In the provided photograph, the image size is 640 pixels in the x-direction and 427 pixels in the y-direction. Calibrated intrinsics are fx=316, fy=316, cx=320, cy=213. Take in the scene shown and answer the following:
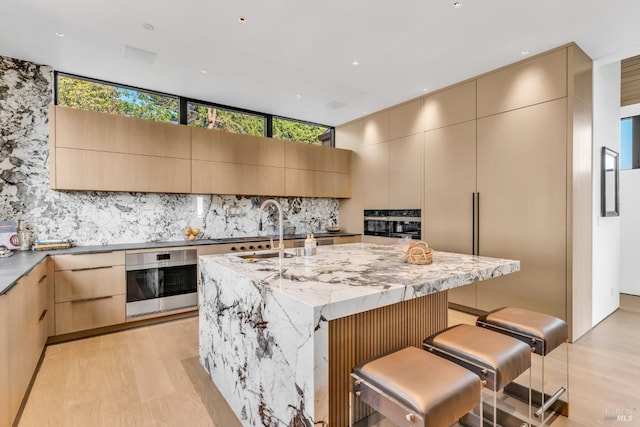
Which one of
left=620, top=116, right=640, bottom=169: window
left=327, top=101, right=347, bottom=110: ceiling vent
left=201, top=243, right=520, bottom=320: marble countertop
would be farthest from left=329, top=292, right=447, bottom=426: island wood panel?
left=620, top=116, right=640, bottom=169: window

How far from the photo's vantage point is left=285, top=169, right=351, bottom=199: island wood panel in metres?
5.04

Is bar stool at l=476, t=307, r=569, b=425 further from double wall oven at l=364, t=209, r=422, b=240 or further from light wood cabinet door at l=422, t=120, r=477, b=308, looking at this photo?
double wall oven at l=364, t=209, r=422, b=240

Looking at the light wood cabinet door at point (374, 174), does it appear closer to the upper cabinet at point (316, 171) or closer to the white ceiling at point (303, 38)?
the upper cabinet at point (316, 171)

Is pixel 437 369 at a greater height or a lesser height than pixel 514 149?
lesser

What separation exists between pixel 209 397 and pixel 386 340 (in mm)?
1297

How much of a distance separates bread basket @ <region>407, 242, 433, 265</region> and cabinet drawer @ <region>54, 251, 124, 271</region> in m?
3.00

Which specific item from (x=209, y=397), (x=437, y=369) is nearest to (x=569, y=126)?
(x=437, y=369)

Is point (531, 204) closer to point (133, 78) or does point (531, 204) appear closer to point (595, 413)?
point (595, 413)

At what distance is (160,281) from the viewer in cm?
363

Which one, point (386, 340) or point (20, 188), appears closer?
point (386, 340)

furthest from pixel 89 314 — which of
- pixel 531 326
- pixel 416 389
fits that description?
pixel 531 326

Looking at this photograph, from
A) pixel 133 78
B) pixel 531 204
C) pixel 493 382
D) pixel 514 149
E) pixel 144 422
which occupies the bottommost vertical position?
pixel 144 422

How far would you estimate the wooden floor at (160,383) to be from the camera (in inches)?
77.1

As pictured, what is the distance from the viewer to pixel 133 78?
12.3 feet
